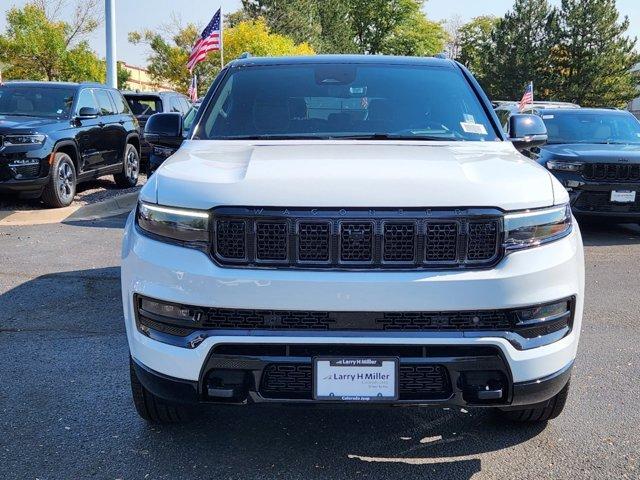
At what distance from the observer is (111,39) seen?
17.4m

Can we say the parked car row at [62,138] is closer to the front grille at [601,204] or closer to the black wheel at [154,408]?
the front grille at [601,204]

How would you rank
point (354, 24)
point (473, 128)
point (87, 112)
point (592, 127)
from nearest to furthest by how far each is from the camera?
point (473, 128)
point (592, 127)
point (87, 112)
point (354, 24)

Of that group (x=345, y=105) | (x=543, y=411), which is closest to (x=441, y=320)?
(x=543, y=411)

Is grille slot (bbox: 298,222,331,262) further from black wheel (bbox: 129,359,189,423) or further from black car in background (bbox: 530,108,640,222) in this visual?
black car in background (bbox: 530,108,640,222)

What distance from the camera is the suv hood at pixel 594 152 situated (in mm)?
8617

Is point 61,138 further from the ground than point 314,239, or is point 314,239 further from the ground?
point 314,239

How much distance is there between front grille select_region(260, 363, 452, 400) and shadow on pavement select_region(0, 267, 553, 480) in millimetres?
115

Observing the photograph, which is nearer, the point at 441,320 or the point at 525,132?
the point at 441,320

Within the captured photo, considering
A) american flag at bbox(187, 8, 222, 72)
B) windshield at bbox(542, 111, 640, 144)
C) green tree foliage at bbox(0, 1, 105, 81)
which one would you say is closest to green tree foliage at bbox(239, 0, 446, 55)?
green tree foliage at bbox(0, 1, 105, 81)

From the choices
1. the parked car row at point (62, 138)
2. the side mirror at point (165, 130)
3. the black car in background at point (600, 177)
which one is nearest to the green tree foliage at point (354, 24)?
the parked car row at point (62, 138)

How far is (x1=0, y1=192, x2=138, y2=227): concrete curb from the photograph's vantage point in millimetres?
9154

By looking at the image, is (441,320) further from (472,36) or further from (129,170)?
(472,36)

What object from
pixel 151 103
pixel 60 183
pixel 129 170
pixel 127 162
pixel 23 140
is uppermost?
pixel 23 140

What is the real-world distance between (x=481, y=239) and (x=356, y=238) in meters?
0.49
